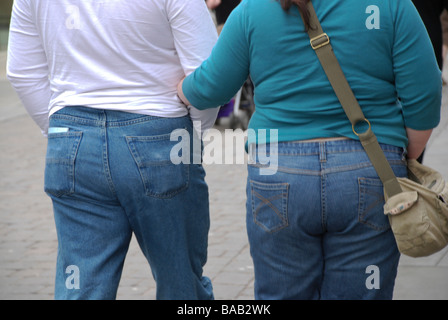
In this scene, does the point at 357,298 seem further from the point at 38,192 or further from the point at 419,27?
the point at 38,192

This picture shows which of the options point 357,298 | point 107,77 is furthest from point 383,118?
point 107,77

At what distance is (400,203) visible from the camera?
7.87ft

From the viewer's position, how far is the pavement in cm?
456

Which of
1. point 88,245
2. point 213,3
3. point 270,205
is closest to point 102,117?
point 88,245

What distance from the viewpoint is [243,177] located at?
737cm

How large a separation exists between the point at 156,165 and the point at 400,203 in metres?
0.90

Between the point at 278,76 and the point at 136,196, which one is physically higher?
the point at 278,76

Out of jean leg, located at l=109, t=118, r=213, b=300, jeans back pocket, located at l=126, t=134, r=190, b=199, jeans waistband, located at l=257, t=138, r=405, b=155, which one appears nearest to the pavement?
jean leg, located at l=109, t=118, r=213, b=300

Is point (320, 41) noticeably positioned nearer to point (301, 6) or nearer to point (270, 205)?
point (301, 6)

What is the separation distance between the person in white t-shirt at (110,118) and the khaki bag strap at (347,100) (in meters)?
0.58

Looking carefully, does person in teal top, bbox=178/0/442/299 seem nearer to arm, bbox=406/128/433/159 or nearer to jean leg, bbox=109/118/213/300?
arm, bbox=406/128/433/159

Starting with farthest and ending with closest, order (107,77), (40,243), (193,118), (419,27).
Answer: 1. (40,243)
2. (193,118)
3. (107,77)
4. (419,27)

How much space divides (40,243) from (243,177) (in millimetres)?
2316
